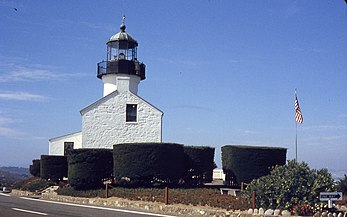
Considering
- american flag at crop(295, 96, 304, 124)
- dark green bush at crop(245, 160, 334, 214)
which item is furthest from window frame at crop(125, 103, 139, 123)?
dark green bush at crop(245, 160, 334, 214)

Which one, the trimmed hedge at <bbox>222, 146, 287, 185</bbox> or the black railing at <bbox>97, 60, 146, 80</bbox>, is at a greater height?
the black railing at <bbox>97, 60, 146, 80</bbox>

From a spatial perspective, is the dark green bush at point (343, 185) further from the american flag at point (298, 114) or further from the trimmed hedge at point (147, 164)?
the trimmed hedge at point (147, 164)

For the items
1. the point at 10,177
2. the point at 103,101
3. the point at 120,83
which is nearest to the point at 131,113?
the point at 103,101

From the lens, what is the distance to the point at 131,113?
34.6 metres

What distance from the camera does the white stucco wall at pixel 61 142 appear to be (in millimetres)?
38469

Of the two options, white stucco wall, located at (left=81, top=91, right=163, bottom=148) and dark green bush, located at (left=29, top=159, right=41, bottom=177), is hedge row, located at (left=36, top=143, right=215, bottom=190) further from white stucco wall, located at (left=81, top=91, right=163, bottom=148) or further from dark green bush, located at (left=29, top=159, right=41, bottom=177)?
dark green bush, located at (left=29, top=159, right=41, bottom=177)

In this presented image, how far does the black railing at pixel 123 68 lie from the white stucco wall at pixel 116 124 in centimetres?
258

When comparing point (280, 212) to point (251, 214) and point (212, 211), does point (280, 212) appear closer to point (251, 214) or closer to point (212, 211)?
point (251, 214)

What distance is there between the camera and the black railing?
36219mm

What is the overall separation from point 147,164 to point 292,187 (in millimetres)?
8696

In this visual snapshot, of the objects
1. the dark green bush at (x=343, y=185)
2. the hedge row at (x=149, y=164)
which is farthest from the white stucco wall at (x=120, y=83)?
the dark green bush at (x=343, y=185)

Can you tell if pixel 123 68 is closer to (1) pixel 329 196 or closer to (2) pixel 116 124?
(2) pixel 116 124

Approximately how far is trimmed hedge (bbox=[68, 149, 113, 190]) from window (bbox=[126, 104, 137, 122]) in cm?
863

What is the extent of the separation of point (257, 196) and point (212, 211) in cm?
181
